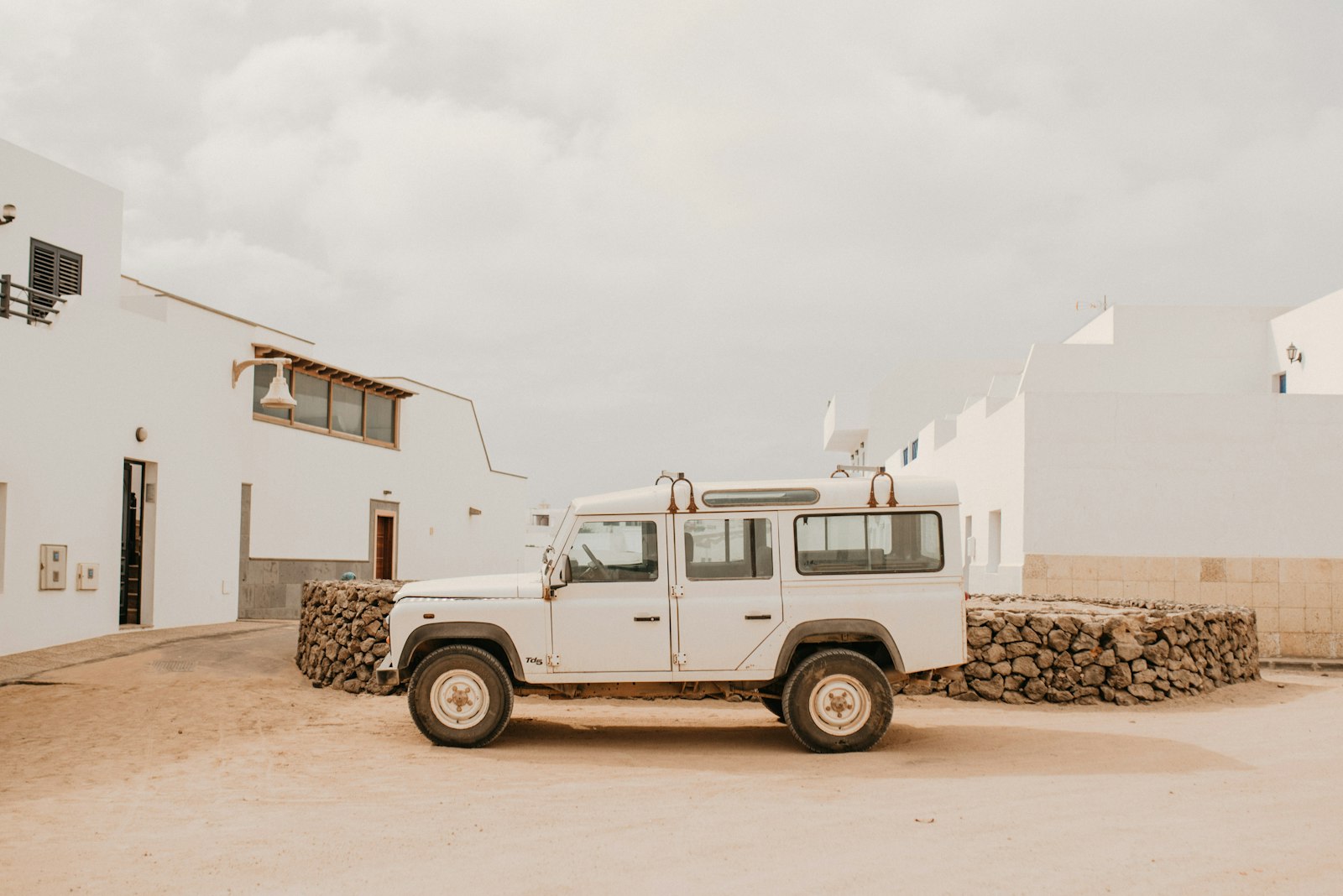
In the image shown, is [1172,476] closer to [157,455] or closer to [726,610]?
[726,610]

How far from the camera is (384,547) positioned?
27.5m

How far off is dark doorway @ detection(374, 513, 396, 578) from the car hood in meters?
18.0

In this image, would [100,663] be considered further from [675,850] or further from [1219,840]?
[1219,840]

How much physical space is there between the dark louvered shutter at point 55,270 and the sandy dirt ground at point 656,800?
31.3ft

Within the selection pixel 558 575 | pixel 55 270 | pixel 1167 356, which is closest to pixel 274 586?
pixel 55 270

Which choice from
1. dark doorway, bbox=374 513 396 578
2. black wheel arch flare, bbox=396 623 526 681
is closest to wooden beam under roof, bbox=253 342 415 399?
dark doorway, bbox=374 513 396 578

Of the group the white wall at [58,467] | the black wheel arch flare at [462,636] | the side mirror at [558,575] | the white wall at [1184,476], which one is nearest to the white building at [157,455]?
the white wall at [58,467]

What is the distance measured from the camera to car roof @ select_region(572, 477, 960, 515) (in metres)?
8.90

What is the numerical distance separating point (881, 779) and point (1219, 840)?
230cm

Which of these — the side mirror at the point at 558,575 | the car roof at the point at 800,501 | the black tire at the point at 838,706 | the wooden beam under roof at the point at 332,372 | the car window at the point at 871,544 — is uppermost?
the wooden beam under roof at the point at 332,372

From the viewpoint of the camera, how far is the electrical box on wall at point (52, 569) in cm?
1390

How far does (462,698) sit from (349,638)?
13.4ft

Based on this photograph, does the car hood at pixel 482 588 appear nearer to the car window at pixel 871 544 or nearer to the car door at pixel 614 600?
the car door at pixel 614 600

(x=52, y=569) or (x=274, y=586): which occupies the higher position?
(x=52, y=569)
